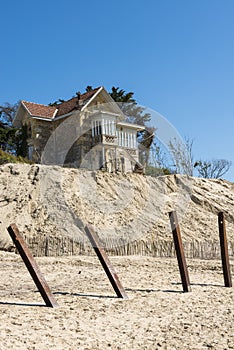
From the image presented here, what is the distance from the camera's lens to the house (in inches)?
1067

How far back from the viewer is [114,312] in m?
5.77

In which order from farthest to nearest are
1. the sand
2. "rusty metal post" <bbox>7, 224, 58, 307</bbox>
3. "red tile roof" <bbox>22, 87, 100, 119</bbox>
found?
"red tile roof" <bbox>22, 87, 100, 119</bbox>
"rusty metal post" <bbox>7, 224, 58, 307</bbox>
the sand

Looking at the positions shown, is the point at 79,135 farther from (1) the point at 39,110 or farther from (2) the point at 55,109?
(2) the point at 55,109

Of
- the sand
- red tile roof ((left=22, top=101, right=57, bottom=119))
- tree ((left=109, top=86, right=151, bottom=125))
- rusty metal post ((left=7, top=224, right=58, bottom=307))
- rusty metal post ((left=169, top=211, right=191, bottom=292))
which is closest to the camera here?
the sand

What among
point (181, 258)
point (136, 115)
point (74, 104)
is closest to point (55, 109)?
point (74, 104)

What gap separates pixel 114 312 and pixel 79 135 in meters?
23.0

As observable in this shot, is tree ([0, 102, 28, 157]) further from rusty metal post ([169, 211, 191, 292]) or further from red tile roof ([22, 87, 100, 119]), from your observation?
rusty metal post ([169, 211, 191, 292])

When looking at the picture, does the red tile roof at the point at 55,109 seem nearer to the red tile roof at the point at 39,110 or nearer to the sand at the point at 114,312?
A: the red tile roof at the point at 39,110

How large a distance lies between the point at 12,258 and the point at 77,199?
14.5ft

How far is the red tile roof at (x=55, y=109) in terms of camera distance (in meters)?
28.4

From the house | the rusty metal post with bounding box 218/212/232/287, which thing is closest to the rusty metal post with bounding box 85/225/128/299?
the rusty metal post with bounding box 218/212/232/287

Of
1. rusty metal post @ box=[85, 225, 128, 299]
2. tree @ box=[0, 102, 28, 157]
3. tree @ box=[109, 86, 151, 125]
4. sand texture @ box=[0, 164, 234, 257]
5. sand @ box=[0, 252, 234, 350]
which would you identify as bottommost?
sand @ box=[0, 252, 234, 350]

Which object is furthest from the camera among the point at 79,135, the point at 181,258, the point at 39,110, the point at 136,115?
the point at 136,115

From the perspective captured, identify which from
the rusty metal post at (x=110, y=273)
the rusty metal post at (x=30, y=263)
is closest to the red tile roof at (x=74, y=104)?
the rusty metal post at (x=110, y=273)
